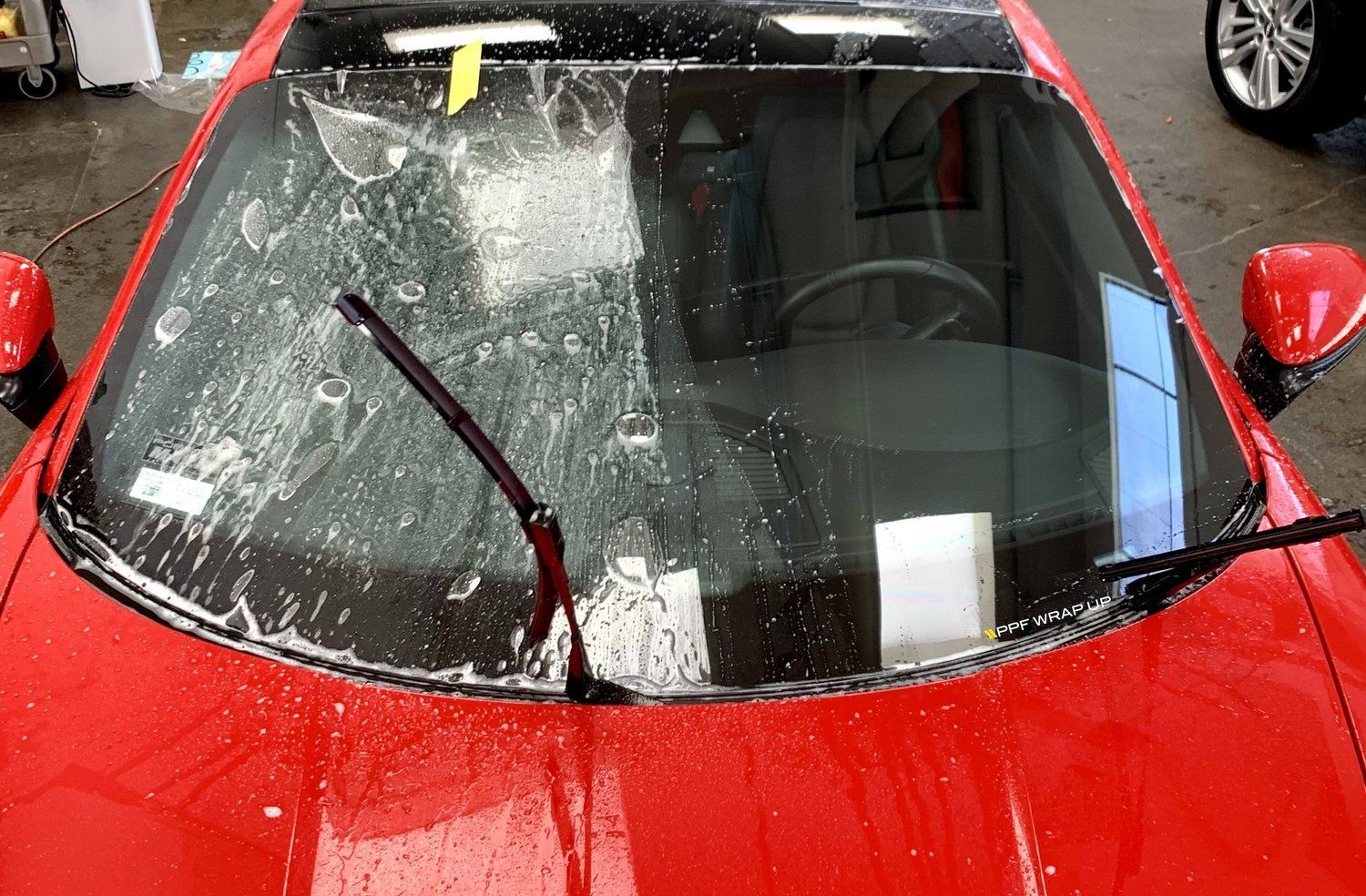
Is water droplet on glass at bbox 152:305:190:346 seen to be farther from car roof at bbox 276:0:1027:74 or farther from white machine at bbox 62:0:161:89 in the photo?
white machine at bbox 62:0:161:89

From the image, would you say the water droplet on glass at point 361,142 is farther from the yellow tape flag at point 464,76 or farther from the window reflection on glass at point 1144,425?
the window reflection on glass at point 1144,425

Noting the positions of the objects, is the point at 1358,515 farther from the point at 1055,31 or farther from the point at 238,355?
the point at 1055,31

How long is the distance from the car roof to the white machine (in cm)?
275

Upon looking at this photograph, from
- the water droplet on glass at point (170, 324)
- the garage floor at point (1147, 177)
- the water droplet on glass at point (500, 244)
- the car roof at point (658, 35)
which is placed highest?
the car roof at point (658, 35)

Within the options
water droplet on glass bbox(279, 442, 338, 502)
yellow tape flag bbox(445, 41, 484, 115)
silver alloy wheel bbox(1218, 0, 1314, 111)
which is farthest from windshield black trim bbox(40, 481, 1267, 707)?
silver alloy wheel bbox(1218, 0, 1314, 111)

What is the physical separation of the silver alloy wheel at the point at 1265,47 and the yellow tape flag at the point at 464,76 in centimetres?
327

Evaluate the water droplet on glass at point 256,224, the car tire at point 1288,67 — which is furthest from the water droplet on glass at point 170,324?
the car tire at point 1288,67

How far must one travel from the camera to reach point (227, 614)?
1.13m

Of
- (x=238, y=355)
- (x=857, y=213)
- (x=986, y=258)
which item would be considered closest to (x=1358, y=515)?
(x=986, y=258)

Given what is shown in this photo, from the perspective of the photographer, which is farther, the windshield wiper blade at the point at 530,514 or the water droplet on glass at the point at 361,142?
the water droplet on glass at the point at 361,142

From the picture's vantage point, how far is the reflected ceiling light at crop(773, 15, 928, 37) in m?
1.56

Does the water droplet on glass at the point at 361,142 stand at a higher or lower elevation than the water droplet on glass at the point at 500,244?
higher

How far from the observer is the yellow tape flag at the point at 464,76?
150 cm

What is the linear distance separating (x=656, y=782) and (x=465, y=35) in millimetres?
1088
